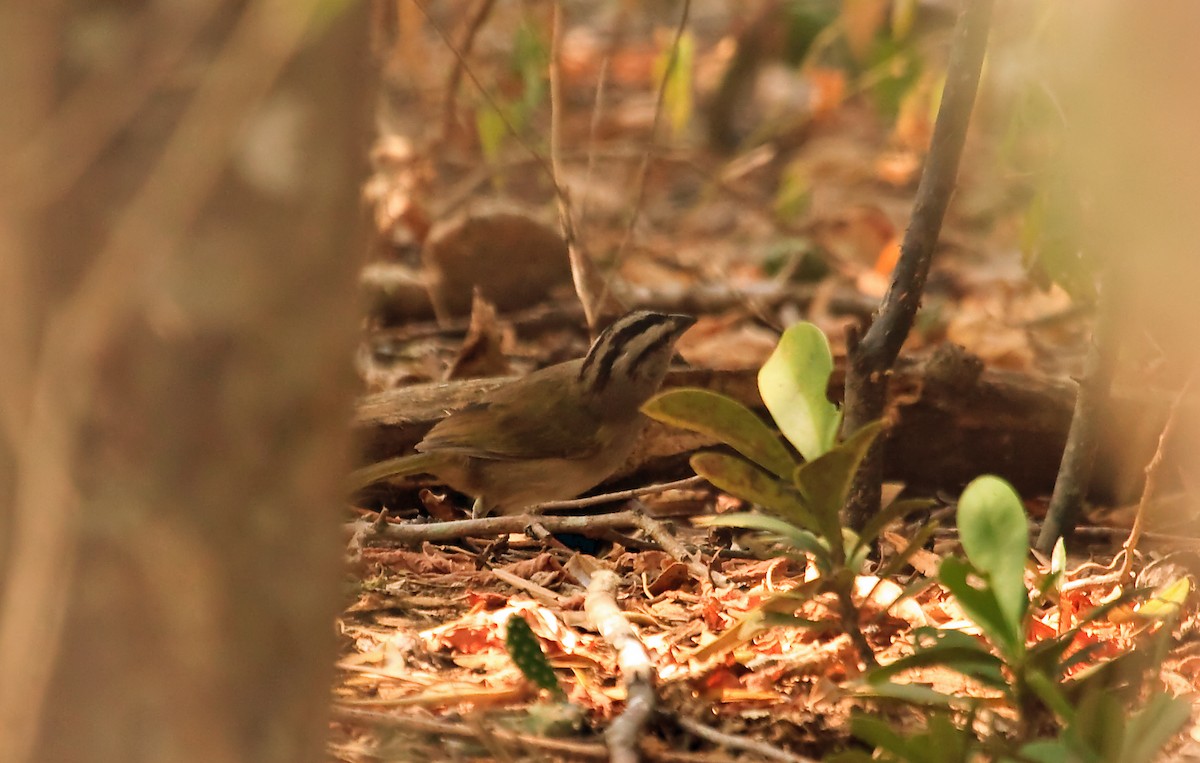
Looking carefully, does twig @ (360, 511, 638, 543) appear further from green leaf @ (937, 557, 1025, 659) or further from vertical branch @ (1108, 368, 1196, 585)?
green leaf @ (937, 557, 1025, 659)

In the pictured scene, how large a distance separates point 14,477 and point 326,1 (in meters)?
0.63

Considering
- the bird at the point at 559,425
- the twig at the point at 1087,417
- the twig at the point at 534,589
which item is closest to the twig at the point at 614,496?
the bird at the point at 559,425

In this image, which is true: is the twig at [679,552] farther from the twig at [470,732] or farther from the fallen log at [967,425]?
the twig at [470,732]

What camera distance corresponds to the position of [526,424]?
4.96 meters

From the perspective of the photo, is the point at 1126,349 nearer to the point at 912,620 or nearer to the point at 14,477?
the point at 912,620

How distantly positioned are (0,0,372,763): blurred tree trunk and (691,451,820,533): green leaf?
1100 millimetres

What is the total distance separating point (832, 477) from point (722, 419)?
0.25 m

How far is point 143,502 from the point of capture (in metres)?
1.46

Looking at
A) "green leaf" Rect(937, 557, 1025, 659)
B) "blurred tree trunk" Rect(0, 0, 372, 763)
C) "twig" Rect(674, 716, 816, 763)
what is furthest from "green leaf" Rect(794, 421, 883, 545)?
"blurred tree trunk" Rect(0, 0, 372, 763)

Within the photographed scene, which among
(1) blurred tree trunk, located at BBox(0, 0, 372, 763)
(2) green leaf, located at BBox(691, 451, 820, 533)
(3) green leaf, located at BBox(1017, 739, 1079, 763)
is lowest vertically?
(3) green leaf, located at BBox(1017, 739, 1079, 763)

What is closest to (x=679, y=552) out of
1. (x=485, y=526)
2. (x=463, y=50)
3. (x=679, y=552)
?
(x=679, y=552)

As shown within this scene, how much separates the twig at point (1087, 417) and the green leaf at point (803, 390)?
973 mm

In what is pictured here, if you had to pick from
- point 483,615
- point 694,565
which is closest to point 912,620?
point 694,565

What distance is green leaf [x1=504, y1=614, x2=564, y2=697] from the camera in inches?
96.4
